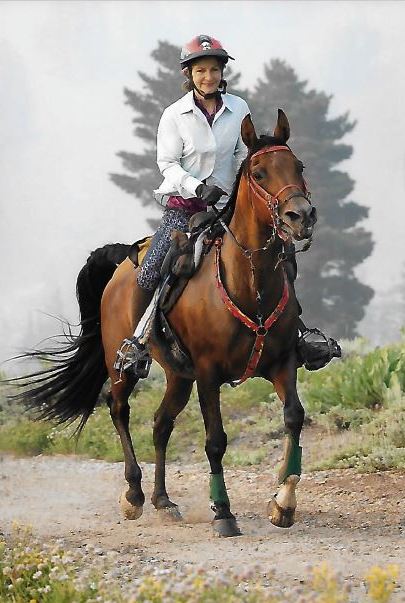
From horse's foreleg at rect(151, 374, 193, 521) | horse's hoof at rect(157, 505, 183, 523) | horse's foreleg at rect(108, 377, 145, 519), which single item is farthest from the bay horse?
horse's hoof at rect(157, 505, 183, 523)

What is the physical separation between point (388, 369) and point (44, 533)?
5.52 meters

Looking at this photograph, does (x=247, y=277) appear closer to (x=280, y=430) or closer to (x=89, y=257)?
(x=89, y=257)

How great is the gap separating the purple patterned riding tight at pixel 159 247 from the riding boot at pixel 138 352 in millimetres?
132

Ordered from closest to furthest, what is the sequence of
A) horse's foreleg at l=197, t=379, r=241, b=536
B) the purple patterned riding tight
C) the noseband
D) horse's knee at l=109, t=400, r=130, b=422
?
the noseband < horse's foreleg at l=197, t=379, r=241, b=536 < the purple patterned riding tight < horse's knee at l=109, t=400, r=130, b=422

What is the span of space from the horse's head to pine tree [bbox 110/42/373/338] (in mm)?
28545

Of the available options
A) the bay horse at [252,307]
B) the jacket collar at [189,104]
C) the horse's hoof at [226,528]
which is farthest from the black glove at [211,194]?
the horse's hoof at [226,528]

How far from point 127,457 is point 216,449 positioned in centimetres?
166

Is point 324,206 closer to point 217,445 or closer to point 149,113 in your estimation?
point 149,113

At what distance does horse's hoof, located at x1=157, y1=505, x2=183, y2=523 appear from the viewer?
8.96 m

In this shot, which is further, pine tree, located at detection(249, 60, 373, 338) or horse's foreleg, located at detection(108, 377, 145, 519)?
pine tree, located at detection(249, 60, 373, 338)

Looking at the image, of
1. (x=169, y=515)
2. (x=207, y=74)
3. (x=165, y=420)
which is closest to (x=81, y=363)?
(x=165, y=420)

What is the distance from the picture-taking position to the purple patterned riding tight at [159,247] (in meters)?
8.35

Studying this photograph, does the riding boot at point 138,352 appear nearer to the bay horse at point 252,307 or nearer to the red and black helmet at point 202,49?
the bay horse at point 252,307

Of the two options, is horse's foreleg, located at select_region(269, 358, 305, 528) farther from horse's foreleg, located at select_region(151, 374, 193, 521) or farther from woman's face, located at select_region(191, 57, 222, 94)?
woman's face, located at select_region(191, 57, 222, 94)
